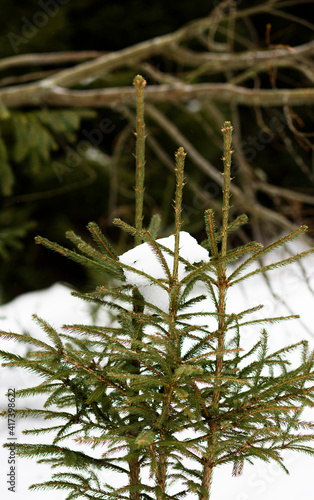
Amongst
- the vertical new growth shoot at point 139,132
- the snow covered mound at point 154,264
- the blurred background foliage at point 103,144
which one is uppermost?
the blurred background foliage at point 103,144

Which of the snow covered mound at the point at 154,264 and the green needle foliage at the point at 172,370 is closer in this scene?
the green needle foliage at the point at 172,370

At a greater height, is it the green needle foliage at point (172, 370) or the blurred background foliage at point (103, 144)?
the blurred background foliage at point (103, 144)

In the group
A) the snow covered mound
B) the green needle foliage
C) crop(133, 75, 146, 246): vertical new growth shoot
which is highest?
crop(133, 75, 146, 246): vertical new growth shoot

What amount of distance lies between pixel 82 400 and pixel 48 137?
2.62 metres

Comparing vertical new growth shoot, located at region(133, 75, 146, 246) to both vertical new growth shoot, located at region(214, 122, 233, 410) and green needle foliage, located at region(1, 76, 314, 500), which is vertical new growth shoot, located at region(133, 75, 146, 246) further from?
vertical new growth shoot, located at region(214, 122, 233, 410)

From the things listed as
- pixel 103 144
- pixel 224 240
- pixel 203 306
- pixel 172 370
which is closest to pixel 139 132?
pixel 224 240

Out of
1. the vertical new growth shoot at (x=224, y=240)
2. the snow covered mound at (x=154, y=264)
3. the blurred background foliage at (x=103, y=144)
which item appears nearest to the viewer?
the vertical new growth shoot at (x=224, y=240)

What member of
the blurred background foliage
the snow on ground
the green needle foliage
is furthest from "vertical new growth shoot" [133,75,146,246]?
the blurred background foliage

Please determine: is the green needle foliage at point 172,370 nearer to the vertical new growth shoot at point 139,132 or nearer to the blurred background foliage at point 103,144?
the vertical new growth shoot at point 139,132

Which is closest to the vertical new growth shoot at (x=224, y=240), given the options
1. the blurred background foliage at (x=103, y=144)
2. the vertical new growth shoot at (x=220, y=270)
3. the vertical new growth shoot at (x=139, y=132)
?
the vertical new growth shoot at (x=220, y=270)

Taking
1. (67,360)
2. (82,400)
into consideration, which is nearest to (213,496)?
(82,400)

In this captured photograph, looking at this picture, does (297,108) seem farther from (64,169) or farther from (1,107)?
(1,107)

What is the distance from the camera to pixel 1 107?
2.77 metres

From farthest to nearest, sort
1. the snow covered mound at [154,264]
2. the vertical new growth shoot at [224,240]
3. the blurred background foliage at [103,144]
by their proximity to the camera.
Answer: the blurred background foliage at [103,144] → the snow covered mound at [154,264] → the vertical new growth shoot at [224,240]
